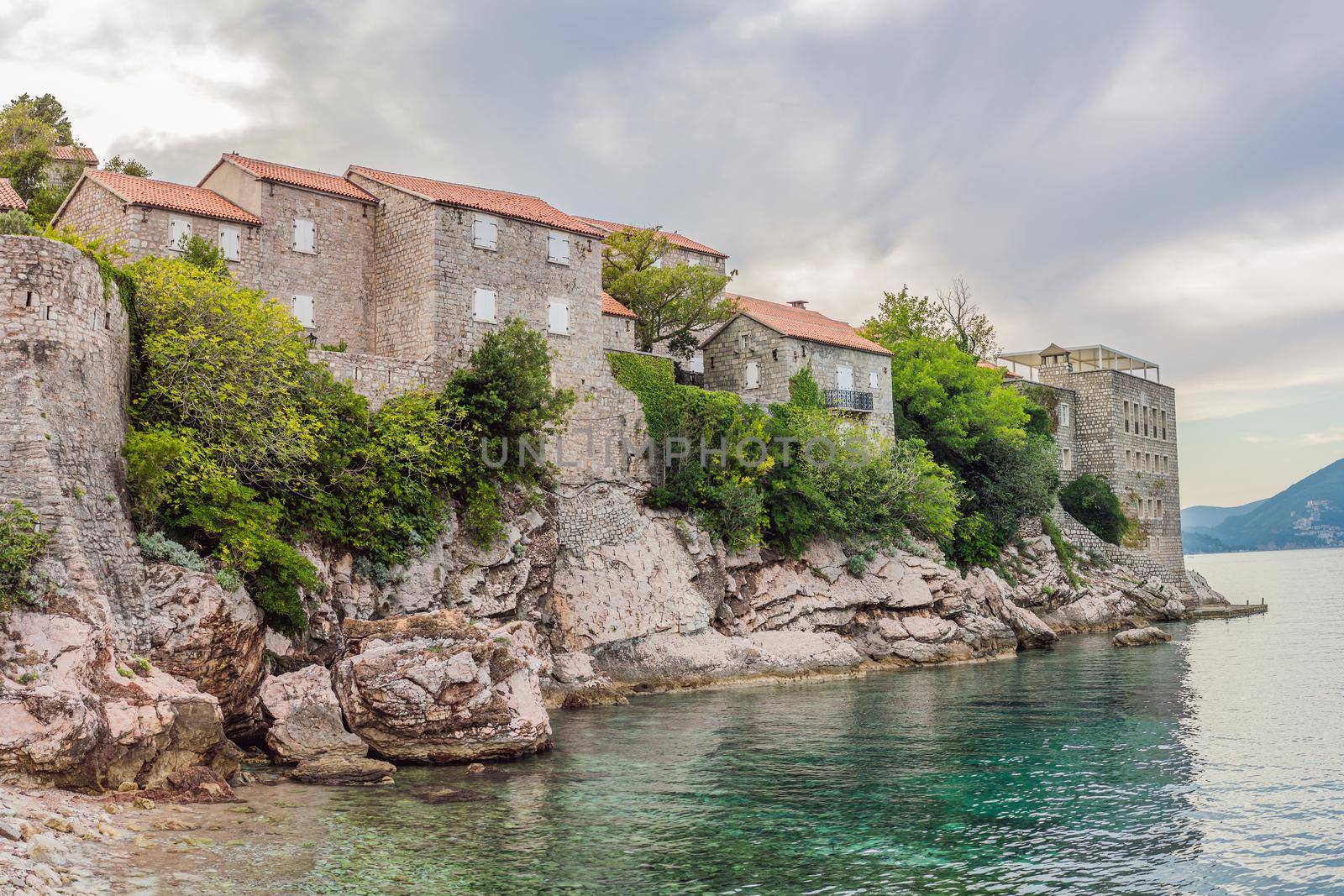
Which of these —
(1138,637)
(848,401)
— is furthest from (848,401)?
(1138,637)

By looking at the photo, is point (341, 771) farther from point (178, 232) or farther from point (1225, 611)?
point (1225, 611)

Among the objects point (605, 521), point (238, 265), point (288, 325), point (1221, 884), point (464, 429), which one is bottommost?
point (1221, 884)

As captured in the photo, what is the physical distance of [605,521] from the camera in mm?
39125

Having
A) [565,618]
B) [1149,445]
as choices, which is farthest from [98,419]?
[1149,445]

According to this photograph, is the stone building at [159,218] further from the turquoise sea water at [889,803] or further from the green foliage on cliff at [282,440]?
the turquoise sea water at [889,803]

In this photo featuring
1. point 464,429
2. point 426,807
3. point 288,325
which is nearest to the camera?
point 426,807

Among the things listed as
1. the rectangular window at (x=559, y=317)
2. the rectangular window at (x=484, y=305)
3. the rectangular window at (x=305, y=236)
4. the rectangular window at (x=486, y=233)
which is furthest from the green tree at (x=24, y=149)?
the rectangular window at (x=559, y=317)

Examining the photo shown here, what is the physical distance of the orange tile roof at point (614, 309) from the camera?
43594 millimetres

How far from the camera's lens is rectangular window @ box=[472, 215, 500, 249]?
38.2 m

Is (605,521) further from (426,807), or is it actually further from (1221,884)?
(1221,884)

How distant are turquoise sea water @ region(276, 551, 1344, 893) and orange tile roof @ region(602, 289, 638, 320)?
1742 centimetres

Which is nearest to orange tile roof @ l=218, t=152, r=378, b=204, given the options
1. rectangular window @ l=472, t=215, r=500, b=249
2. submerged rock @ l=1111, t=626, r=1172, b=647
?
rectangular window @ l=472, t=215, r=500, b=249

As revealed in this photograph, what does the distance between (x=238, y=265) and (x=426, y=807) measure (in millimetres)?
23966

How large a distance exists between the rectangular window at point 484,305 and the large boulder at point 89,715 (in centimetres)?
1999
